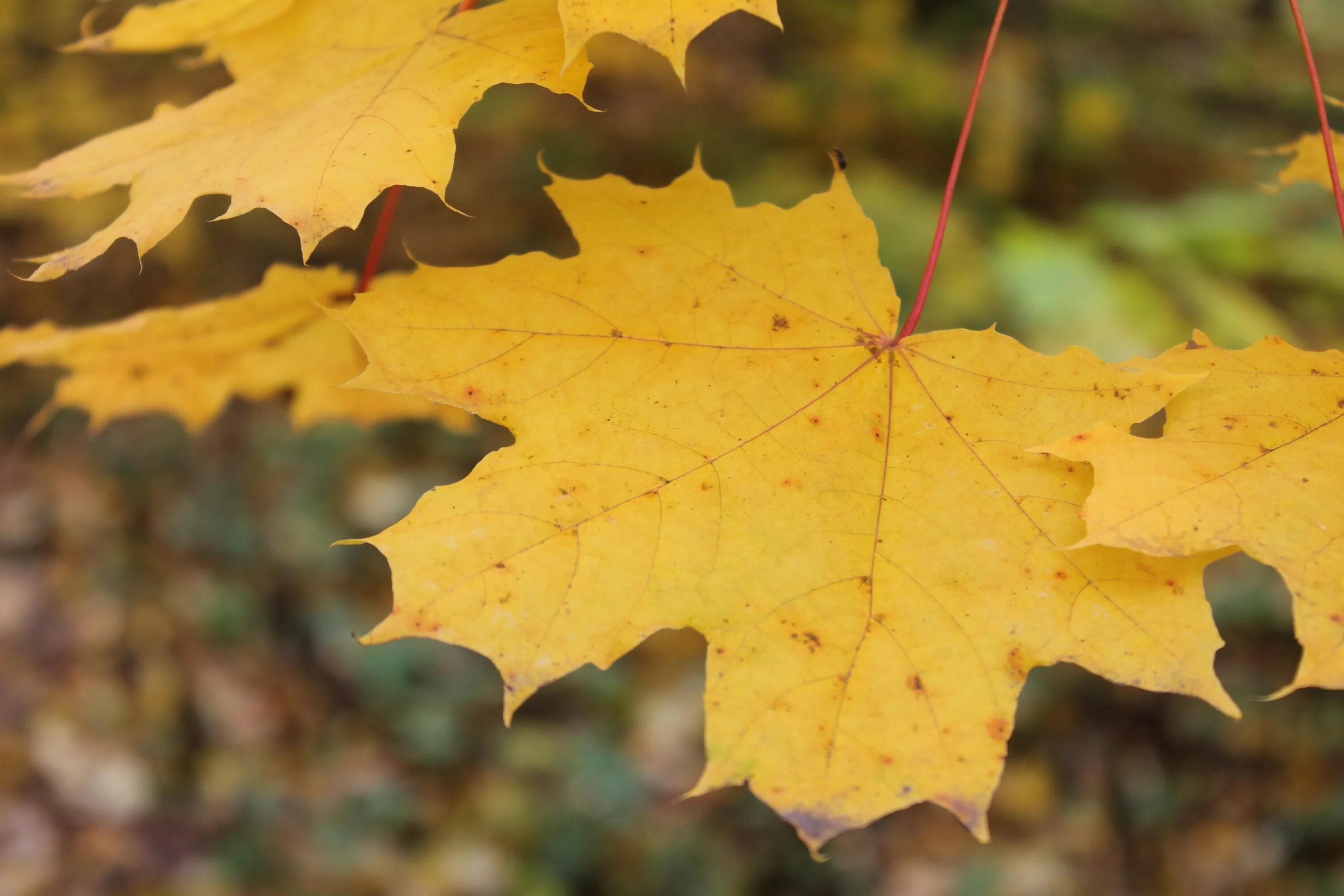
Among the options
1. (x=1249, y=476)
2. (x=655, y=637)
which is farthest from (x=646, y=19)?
(x=655, y=637)

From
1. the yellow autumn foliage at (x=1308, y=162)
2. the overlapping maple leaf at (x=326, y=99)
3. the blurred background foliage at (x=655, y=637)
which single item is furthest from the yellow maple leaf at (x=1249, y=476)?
the blurred background foliage at (x=655, y=637)

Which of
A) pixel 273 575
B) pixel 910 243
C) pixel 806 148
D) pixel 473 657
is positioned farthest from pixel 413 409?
pixel 806 148

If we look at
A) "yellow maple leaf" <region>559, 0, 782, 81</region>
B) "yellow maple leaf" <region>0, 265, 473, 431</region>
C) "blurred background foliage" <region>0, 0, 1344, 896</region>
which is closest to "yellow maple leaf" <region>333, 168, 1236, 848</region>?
"yellow maple leaf" <region>559, 0, 782, 81</region>

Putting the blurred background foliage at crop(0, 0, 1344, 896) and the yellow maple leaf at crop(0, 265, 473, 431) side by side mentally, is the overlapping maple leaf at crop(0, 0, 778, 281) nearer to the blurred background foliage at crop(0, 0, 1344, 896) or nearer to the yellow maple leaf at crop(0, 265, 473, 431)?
the yellow maple leaf at crop(0, 265, 473, 431)

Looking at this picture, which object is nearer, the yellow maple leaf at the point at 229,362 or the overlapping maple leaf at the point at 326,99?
the overlapping maple leaf at the point at 326,99

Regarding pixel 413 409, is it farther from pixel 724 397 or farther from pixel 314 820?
pixel 314 820

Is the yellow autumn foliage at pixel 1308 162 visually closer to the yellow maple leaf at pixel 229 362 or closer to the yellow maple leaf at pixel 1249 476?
the yellow maple leaf at pixel 1249 476
